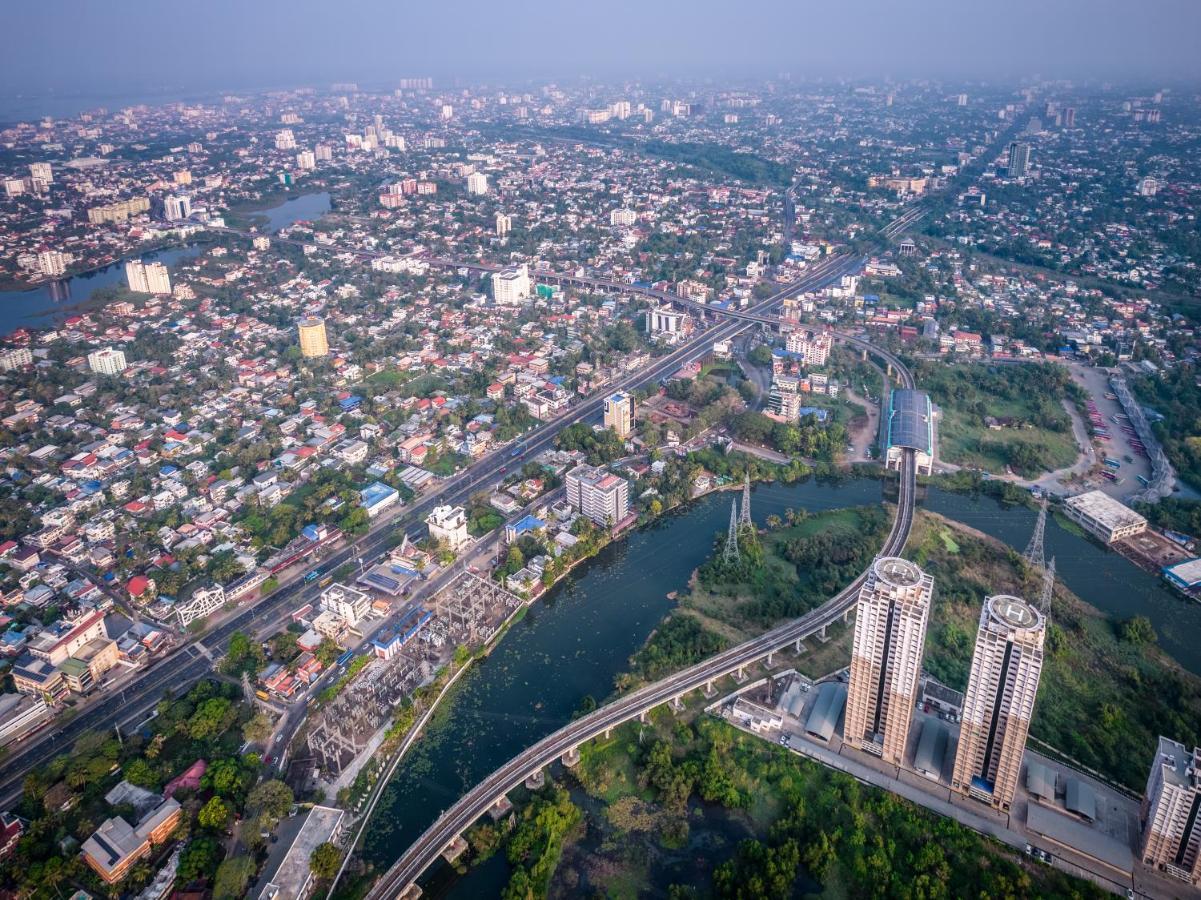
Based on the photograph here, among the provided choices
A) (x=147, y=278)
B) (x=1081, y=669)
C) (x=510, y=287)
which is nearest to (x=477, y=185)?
(x=510, y=287)

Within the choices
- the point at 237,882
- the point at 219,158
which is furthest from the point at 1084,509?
the point at 219,158

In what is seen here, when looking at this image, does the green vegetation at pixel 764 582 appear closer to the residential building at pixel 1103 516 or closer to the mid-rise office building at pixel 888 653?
the mid-rise office building at pixel 888 653

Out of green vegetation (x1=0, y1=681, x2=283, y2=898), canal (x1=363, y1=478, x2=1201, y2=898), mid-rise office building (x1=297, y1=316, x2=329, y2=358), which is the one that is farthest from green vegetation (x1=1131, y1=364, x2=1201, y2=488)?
mid-rise office building (x1=297, y1=316, x2=329, y2=358)

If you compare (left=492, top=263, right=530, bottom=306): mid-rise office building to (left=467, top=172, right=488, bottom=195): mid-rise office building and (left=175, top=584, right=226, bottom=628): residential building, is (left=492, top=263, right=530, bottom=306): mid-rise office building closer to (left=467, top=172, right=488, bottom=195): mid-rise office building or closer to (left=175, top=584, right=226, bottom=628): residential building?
(left=467, top=172, right=488, bottom=195): mid-rise office building

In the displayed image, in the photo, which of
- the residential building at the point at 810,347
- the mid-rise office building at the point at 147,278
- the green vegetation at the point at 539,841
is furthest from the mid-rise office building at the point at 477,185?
the green vegetation at the point at 539,841

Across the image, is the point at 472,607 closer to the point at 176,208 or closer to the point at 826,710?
the point at 826,710

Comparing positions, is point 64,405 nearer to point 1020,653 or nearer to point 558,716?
point 558,716
